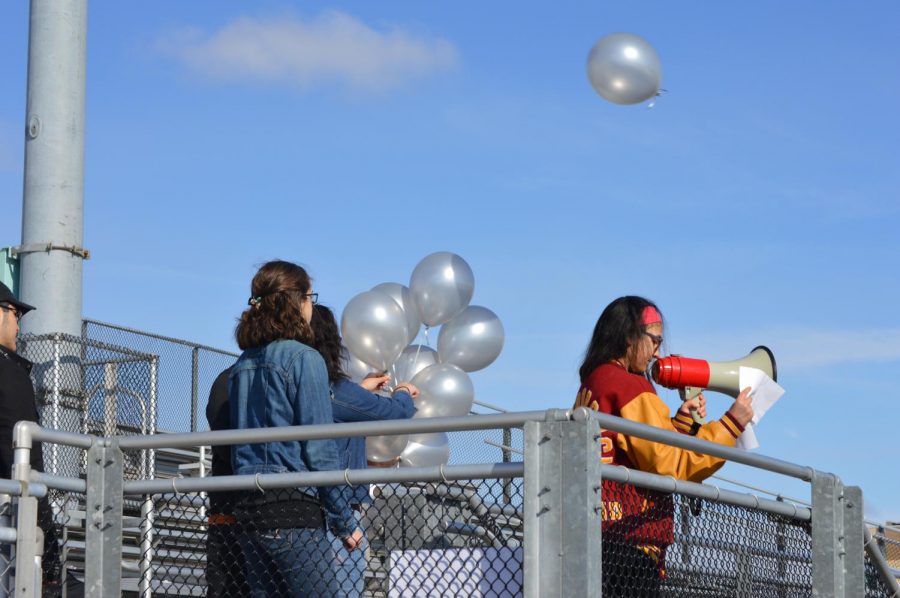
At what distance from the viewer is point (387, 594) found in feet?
15.9

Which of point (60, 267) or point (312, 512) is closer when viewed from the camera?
point (312, 512)

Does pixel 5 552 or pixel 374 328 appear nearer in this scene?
pixel 5 552

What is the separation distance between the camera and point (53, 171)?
970 cm

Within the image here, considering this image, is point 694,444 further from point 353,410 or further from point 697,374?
point 353,410

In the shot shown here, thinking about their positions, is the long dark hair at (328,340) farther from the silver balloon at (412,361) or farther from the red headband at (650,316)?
the silver balloon at (412,361)

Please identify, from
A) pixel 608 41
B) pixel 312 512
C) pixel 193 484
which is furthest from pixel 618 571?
pixel 608 41

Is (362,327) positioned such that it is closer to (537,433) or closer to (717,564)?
(717,564)

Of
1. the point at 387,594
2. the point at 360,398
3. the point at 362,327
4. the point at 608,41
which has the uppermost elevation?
the point at 608,41

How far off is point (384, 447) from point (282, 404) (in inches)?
151

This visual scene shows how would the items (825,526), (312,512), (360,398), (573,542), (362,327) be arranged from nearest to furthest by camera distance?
(573,542) → (312,512) → (825,526) → (360,398) → (362,327)

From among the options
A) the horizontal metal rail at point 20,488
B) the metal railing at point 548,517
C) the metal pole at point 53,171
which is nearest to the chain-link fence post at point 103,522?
the metal railing at point 548,517

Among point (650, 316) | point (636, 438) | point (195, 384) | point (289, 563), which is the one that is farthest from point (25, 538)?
point (195, 384)

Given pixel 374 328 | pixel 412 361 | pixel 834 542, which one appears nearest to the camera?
pixel 834 542

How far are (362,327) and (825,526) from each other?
4490 mm
